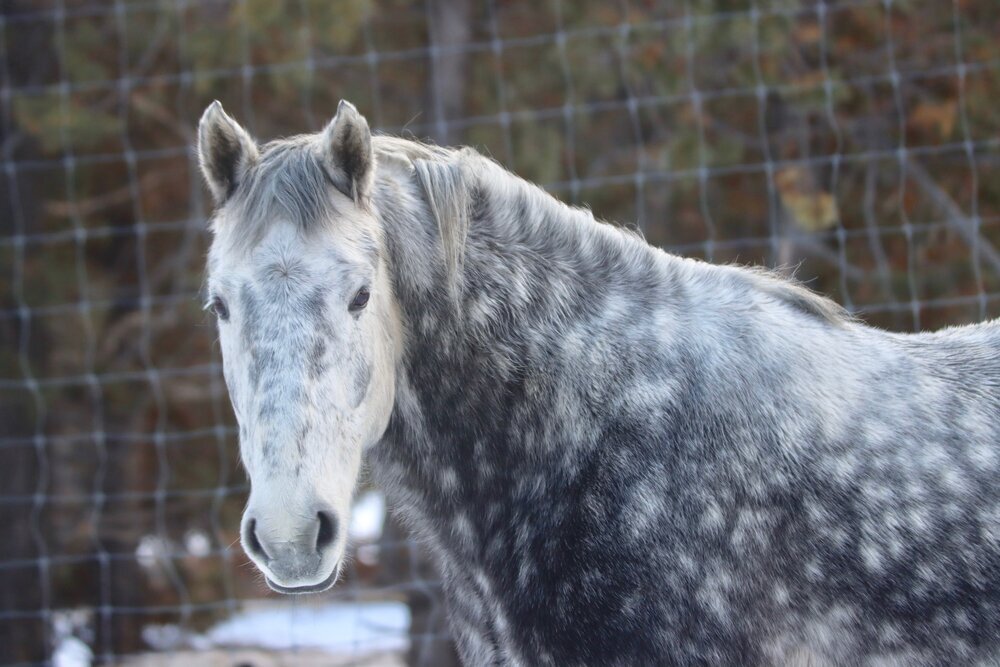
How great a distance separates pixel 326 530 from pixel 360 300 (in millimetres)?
421

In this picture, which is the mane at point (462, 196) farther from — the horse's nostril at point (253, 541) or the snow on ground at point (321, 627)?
the snow on ground at point (321, 627)

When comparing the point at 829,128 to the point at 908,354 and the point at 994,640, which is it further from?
the point at 994,640

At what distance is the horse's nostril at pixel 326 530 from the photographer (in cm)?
191

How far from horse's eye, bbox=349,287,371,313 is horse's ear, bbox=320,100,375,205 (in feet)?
0.65

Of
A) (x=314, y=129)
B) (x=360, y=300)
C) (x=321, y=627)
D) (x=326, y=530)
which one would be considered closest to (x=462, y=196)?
(x=360, y=300)

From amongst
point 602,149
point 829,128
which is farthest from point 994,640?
point 602,149

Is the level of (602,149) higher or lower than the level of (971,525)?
higher

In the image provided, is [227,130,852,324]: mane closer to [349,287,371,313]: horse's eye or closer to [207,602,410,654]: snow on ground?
[349,287,371,313]: horse's eye

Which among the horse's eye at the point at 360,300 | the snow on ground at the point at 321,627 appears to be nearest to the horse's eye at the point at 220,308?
the horse's eye at the point at 360,300

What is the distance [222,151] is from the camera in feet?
7.24

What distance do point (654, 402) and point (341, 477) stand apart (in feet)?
2.03

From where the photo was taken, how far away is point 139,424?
21.3 ft

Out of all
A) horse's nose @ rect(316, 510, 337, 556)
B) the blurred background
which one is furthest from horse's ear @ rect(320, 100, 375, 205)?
the blurred background

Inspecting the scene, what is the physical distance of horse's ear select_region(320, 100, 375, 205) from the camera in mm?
2119
